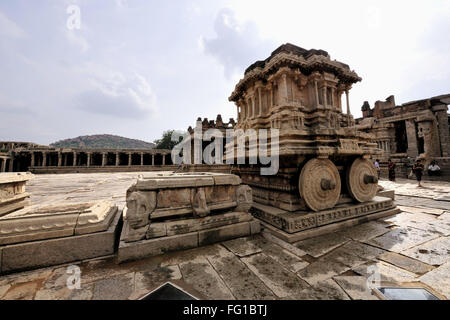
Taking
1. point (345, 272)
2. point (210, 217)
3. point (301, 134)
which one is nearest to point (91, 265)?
point (210, 217)

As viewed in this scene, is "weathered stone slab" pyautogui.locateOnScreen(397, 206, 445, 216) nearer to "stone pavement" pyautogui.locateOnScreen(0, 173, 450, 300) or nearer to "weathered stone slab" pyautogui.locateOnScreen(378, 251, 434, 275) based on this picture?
"stone pavement" pyautogui.locateOnScreen(0, 173, 450, 300)

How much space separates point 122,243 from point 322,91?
23.0ft

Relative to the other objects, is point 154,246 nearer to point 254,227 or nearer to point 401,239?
point 254,227

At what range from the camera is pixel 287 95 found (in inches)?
225

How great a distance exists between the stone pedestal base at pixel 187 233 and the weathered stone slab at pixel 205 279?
0.40 meters

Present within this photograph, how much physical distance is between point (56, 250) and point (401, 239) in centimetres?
506

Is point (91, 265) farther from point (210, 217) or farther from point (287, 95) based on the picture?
point (287, 95)

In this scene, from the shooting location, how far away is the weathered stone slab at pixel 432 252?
2.26m

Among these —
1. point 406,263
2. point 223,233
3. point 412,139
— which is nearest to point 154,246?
point 223,233

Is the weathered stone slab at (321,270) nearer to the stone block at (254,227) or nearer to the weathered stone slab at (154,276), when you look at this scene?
the stone block at (254,227)

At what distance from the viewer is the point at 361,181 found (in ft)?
13.7

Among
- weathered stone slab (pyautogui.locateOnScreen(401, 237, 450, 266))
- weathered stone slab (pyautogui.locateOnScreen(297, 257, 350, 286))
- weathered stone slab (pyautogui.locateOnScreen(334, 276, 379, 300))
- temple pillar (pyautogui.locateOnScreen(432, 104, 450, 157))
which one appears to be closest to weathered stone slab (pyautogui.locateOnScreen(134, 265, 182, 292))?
weathered stone slab (pyautogui.locateOnScreen(297, 257, 350, 286))

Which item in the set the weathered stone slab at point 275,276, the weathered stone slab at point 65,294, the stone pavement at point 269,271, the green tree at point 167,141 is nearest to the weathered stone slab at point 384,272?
the stone pavement at point 269,271

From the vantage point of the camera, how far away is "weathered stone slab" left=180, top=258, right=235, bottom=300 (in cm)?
166
